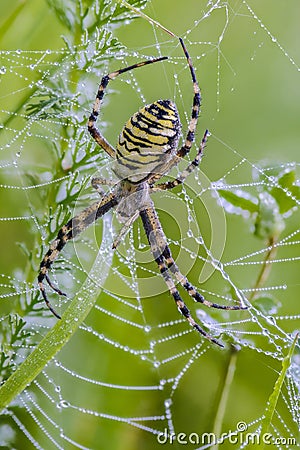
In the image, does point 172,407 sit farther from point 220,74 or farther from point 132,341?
point 220,74

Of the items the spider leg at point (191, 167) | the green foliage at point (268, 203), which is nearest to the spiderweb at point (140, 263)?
the green foliage at point (268, 203)

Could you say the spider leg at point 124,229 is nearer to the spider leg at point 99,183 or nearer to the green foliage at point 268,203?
the spider leg at point 99,183

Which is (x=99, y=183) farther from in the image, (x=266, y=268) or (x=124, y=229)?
(x=266, y=268)

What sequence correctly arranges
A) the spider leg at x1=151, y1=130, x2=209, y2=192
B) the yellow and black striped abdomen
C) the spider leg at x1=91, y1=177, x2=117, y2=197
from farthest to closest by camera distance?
the spider leg at x1=91, y1=177, x2=117, y2=197
the spider leg at x1=151, y1=130, x2=209, y2=192
the yellow and black striped abdomen

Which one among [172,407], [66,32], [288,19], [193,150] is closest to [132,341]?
[172,407]

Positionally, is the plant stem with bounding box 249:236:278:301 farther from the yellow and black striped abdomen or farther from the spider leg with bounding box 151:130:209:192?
the yellow and black striped abdomen

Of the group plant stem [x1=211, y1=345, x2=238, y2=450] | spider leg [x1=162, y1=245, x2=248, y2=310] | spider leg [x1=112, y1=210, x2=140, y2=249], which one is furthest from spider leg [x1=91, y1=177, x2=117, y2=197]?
plant stem [x1=211, y1=345, x2=238, y2=450]
